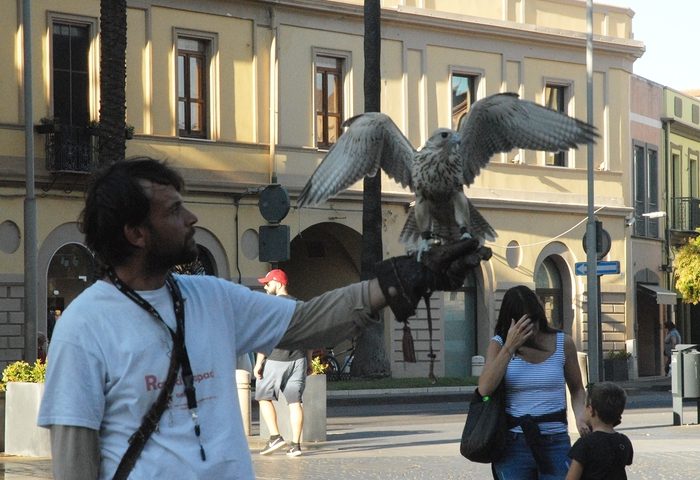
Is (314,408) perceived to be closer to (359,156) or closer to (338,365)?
(359,156)

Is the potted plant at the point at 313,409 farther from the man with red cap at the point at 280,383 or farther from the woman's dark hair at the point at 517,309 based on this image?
the woman's dark hair at the point at 517,309

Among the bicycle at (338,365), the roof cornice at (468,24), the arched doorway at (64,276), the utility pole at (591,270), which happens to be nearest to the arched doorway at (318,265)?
the bicycle at (338,365)

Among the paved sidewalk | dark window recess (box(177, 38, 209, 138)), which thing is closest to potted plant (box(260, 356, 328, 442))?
the paved sidewalk

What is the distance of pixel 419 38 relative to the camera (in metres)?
36.4

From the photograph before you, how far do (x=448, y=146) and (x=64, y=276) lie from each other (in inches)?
1011

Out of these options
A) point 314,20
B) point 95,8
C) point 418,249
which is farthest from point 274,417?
point 314,20

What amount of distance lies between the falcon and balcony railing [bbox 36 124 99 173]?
2396 centimetres

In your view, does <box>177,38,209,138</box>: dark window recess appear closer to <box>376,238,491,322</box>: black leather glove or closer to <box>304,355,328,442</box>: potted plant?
<box>304,355,328,442</box>: potted plant

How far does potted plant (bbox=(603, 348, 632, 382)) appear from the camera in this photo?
38531mm

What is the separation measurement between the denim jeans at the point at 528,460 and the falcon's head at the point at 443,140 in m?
2.65

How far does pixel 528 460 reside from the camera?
302 inches

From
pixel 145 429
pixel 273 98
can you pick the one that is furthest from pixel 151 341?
pixel 273 98

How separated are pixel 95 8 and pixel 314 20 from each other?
227 inches

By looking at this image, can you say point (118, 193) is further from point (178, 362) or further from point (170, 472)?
point (170, 472)
